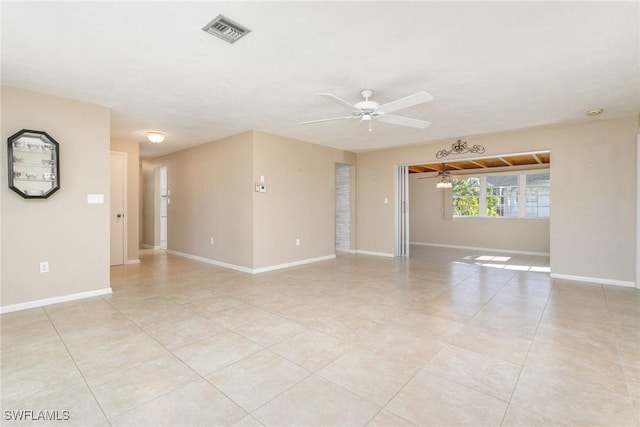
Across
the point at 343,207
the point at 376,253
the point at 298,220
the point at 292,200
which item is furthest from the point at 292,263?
the point at 343,207

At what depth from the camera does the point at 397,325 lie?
302 cm

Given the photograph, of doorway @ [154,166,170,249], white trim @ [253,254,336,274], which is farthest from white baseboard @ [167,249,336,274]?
doorway @ [154,166,170,249]

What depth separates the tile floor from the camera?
1766 mm

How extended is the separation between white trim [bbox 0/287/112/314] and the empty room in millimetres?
26

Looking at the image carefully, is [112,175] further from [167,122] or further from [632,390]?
[632,390]

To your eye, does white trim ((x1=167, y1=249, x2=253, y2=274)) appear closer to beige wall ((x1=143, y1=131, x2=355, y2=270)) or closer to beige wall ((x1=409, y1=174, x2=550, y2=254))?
beige wall ((x1=143, y1=131, x2=355, y2=270))

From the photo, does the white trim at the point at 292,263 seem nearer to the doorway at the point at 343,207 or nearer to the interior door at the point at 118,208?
the doorway at the point at 343,207

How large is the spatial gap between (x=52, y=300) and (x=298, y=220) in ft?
12.7

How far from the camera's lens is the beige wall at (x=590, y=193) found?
453cm

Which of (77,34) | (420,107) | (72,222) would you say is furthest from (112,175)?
(420,107)

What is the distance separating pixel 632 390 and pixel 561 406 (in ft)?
1.99

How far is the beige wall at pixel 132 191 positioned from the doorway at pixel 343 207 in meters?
4.53

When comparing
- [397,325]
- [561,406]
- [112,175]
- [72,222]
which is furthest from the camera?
[112,175]

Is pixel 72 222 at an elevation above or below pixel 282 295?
above
